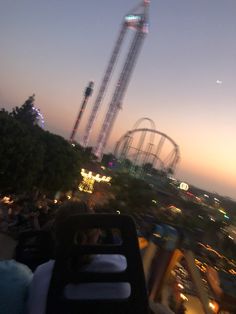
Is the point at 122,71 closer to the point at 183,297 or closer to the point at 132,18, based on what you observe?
the point at 132,18

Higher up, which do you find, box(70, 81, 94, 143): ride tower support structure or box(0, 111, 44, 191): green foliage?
box(70, 81, 94, 143): ride tower support structure

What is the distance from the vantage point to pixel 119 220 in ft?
4.58

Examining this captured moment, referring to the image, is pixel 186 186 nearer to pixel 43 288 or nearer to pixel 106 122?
pixel 106 122

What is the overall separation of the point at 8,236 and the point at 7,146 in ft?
34.8

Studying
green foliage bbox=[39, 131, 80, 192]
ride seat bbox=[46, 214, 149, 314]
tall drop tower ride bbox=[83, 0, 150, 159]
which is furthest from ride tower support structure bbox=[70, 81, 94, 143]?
ride seat bbox=[46, 214, 149, 314]

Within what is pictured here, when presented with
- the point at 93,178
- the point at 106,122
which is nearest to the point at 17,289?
the point at 93,178

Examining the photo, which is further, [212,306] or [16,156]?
[16,156]

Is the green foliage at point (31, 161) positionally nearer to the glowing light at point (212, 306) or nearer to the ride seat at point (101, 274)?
the glowing light at point (212, 306)

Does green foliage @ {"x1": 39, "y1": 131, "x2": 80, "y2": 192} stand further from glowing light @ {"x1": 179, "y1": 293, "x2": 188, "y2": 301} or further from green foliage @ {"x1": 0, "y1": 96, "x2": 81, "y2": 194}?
glowing light @ {"x1": 179, "y1": 293, "x2": 188, "y2": 301}

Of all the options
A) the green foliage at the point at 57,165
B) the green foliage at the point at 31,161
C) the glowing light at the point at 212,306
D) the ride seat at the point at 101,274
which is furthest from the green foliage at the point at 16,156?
the ride seat at the point at 101,274

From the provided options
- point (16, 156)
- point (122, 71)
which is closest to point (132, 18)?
point (122, 71)

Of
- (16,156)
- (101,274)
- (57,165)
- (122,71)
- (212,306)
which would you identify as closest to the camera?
(101,274)

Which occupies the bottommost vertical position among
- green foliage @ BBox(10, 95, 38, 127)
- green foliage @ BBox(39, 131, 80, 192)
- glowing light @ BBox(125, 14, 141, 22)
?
green foliage @ BBox(39, 131, 80, 192)

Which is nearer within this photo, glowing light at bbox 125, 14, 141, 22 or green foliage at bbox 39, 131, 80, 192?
green foliage at bbox 39, 131, 80, 192
